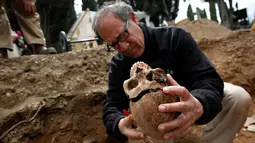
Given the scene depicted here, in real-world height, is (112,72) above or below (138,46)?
below

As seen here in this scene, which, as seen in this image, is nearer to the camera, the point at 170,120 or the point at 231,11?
the point at 170,120

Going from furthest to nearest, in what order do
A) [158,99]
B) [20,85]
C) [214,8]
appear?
[214,8]
[20,85]
[158,99]

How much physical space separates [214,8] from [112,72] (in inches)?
464

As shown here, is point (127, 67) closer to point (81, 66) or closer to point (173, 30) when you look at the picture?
point (173, 30)

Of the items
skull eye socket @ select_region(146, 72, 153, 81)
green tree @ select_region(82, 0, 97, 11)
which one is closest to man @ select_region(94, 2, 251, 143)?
skull eye socket @ select_region(146, 72, 153, 81)

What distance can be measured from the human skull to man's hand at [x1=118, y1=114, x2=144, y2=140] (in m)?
0.08

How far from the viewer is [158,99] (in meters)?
0.89

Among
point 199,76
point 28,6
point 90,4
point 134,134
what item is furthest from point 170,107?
point 90,4

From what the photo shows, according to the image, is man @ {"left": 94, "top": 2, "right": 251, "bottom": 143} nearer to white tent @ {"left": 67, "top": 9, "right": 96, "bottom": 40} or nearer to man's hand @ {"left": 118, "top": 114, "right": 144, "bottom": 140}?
man's hand @ {"left": 118, "top": 114, "right": 144, "bottom": 140}

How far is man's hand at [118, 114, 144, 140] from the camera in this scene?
1.06 m

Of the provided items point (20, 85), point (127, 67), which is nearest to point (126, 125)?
point (127, 67)

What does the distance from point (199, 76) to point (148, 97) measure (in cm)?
46

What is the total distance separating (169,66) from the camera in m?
1.40

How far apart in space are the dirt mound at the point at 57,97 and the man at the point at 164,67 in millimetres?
515
